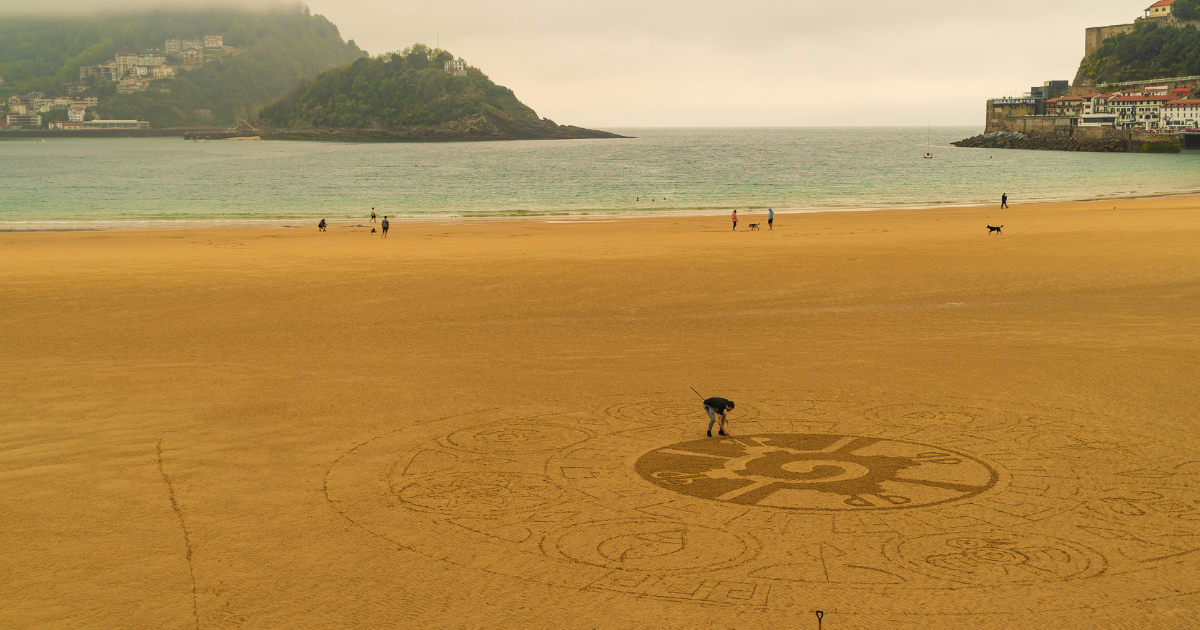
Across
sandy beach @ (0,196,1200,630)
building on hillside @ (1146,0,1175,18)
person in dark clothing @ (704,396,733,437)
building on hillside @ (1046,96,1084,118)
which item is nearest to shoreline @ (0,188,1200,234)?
sandy beach @ (0,196,1200,630)

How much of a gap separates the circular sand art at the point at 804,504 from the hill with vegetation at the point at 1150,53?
19176cm

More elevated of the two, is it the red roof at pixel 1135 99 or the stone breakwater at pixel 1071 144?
the red roof at pixel 1135 99

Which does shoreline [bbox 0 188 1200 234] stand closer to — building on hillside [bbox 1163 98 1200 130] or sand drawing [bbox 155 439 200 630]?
sand drawing [bbox 155 439 200 630]

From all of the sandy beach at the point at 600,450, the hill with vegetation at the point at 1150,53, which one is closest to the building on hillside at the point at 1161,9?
the hill with vegetation at the point at 1150,53

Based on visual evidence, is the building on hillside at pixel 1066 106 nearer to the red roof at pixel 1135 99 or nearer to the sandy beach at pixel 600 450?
the red roof at pixel 1135 99

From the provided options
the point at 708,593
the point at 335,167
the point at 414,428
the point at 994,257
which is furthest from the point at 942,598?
the point at 335,167

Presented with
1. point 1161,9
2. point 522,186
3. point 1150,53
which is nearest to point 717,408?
point 522,186

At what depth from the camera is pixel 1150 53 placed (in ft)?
595

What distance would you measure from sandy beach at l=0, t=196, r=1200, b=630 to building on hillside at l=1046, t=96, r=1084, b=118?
172 m

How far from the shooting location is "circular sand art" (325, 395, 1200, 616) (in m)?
8.98

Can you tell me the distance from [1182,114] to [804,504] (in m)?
170

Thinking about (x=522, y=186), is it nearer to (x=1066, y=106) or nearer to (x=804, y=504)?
(x=804, y=504)

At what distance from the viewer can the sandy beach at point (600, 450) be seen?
28.7ft

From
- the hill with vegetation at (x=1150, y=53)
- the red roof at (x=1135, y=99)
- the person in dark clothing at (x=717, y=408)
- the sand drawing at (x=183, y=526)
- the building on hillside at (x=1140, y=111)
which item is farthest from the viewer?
the hill with vegetation at (x=1150, y=53)
